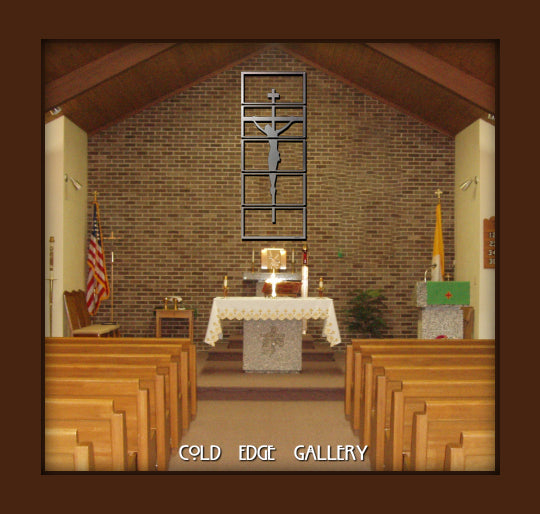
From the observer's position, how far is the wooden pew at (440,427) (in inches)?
110

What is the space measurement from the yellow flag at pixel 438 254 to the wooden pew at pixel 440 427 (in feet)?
17.7

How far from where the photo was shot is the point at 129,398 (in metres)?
3.11

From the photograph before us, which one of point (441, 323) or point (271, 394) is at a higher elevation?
point (441, 323)

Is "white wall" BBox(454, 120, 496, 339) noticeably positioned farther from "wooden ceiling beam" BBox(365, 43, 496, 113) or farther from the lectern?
"wooden ceiling beam" BBox(365, 43, 496, 113)

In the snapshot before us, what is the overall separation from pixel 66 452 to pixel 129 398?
0.52m

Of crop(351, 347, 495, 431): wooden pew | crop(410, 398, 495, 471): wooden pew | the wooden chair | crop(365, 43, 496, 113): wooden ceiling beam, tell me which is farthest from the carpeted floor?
crop(365, 43, 496, 113): wooden ceiling beam

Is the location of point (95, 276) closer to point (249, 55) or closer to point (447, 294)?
point (249, 55)

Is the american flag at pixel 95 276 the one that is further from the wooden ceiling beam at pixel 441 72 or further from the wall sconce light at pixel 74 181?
the wooden ceiling beam at pixel 441 72

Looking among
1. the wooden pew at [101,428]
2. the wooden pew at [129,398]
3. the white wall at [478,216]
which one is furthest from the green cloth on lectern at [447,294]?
the wooden pew at [101,428]

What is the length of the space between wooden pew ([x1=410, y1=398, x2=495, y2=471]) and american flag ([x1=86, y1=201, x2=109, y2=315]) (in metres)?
6.43

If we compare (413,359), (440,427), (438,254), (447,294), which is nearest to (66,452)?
(440,427)

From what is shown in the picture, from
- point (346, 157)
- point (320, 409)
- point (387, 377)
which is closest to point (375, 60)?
point (346, 157)

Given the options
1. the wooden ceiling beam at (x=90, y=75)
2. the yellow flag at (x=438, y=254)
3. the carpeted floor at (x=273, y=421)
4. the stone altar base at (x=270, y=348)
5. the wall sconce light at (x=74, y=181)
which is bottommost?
the carpeted floor at (x=273, y=421)

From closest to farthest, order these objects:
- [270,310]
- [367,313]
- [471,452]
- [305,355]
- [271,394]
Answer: [471,452]
[271,394]
[270,310]
[305,355]
[367,313]
